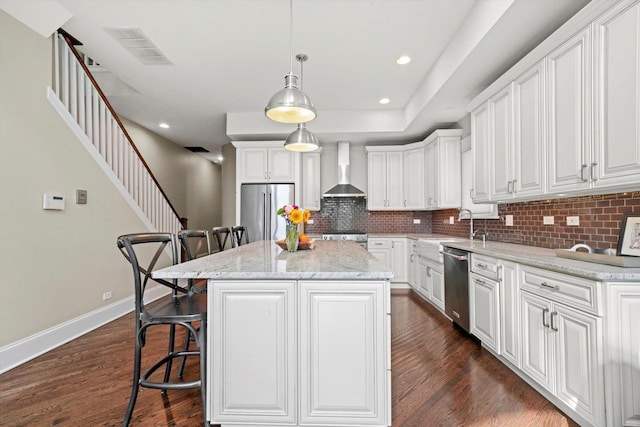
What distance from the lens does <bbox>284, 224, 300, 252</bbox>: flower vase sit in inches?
99.5

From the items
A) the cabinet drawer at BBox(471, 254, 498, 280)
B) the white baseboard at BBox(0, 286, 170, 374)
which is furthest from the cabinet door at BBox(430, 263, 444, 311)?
the white baseboard at BBox(0, 286, 170, 374)

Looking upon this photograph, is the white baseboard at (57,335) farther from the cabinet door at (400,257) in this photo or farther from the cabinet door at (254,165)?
the cabinet door at (400,257)

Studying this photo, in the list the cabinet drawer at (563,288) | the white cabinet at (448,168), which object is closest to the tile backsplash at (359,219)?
the white cabinet at (448,168)

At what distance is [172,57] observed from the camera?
10.7 feet

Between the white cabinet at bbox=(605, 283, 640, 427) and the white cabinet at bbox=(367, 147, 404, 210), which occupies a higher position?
the white cabinet at bbox=(367, 147, 404, 210)

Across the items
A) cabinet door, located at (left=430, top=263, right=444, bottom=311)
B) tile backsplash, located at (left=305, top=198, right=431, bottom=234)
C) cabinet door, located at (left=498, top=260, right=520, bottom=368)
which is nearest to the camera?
cabinet door, located at (left=498, top=260, right=520, bottom=368)

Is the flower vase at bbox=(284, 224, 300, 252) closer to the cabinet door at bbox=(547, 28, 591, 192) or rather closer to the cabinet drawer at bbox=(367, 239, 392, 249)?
the cabinet door at bbox=(547, 28, 591, 192)

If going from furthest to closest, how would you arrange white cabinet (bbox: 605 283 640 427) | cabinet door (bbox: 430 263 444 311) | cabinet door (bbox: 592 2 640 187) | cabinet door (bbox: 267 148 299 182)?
cabinet door (bbox: 267 148 299 182) < cabinet door (bbox: 430 263 444 311) < cabinet door (bbox: 592 2 640 187) < white cabinet (bbox: 605 283 640 427)

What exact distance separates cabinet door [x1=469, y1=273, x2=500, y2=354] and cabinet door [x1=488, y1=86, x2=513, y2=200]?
81 centimetres

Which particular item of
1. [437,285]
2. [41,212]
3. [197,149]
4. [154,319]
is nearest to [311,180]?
[437,285]

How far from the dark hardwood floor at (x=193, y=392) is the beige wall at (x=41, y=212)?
471mm

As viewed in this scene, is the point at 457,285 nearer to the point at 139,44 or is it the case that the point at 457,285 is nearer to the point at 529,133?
the point at 529,133

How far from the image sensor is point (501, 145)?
285 centimetres

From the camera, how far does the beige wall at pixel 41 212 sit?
249 centimetres
